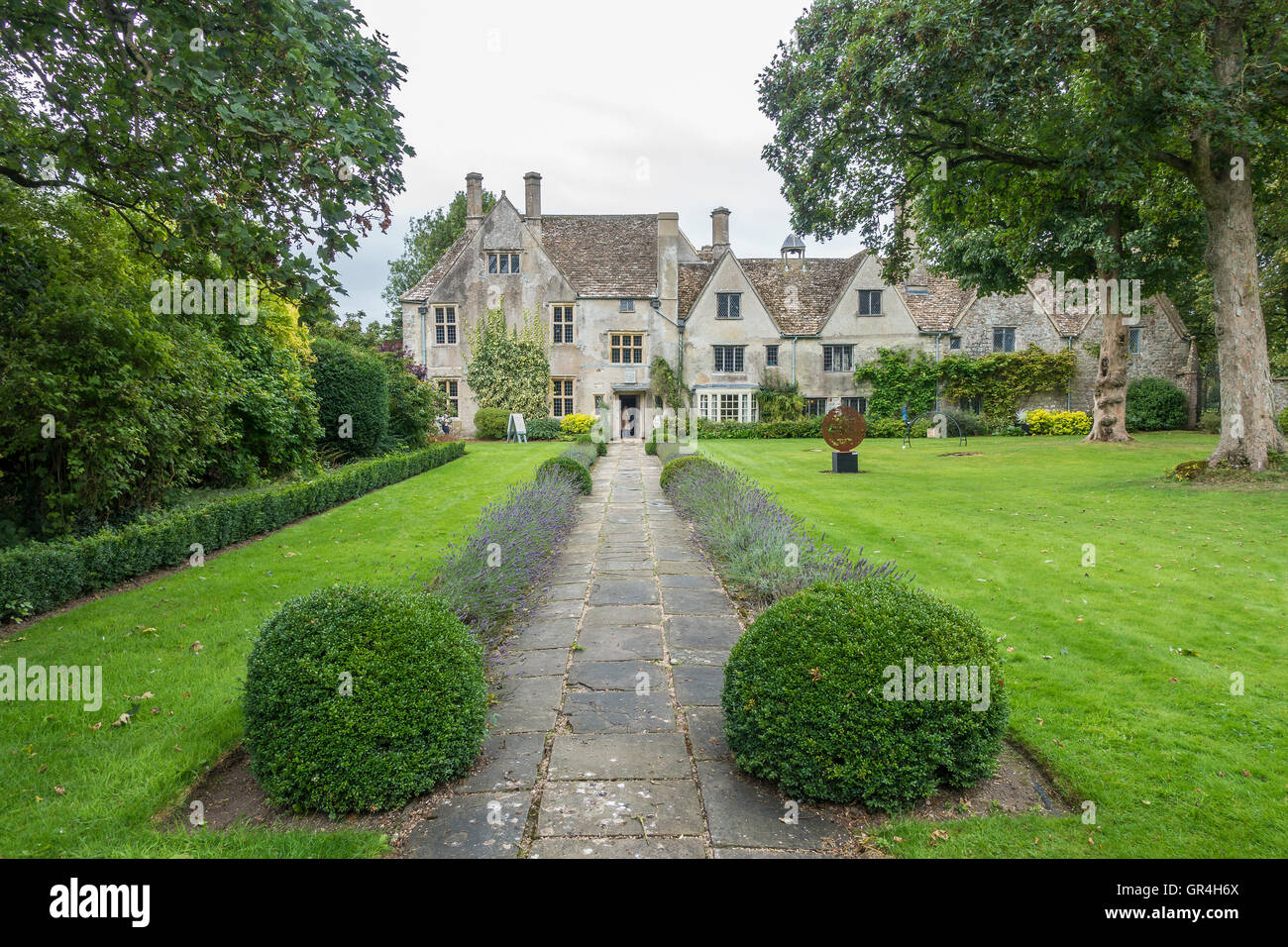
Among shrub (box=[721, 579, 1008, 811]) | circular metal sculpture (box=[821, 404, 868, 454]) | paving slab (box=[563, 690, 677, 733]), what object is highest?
circular metal sculpture (box=[821, 404, 868, 454])

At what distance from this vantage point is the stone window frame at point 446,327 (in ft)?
108

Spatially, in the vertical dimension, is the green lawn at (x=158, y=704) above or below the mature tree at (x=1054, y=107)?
below

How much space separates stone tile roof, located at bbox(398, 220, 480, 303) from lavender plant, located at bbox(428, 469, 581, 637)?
85.9 feet

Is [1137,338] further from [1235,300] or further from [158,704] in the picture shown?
[158,704]

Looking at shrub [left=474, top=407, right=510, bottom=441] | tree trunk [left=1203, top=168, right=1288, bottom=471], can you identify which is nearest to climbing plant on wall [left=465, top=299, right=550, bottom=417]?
shrub [left=474, top=407, right=510, bottom=441]

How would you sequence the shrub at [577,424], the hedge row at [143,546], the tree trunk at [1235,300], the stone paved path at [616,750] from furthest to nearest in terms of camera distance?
the shrub at [577,424] → the tree trunk at [1235,300] → the hedge row at [143,546] → the stone paved path at [616,750]

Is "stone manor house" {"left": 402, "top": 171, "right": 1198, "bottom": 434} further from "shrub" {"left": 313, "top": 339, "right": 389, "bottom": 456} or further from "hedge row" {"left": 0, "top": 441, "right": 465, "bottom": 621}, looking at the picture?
"hedge row" {"left": 0, "top": 441, "right": 465, "bottom": 621}

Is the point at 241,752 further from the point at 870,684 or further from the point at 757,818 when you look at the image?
the point at 870,684

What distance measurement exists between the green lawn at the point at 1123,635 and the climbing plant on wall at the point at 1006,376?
776 inches

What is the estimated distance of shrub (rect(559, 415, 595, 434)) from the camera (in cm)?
3166

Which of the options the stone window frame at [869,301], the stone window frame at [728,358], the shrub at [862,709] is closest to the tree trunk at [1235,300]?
the shrub at [862,709]

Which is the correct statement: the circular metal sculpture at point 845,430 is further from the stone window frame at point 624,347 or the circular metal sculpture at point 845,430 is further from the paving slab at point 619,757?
the stone window frame at point 624,347

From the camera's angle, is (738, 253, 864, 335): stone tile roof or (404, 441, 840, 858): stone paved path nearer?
(404, 441, 840, 858): stone paved path
